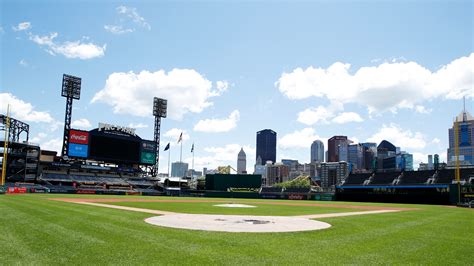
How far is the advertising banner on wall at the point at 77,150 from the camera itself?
80688 mm

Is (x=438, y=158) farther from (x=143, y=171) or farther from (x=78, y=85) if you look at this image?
(x=78, y=85)

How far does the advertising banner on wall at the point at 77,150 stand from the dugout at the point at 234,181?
1162 inches

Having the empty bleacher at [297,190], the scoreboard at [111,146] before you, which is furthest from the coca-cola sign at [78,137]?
the empty bleacher at [297,190]

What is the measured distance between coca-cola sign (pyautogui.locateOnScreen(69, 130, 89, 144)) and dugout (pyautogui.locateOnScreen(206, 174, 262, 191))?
1187 inches

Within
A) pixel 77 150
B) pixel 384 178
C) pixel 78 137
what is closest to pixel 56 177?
pixel 77 150

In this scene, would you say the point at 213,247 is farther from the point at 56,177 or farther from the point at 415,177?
the point at 56,177

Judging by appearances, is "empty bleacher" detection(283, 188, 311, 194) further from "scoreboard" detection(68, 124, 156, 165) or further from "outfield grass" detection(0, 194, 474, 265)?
"outfield grass" detection(0, 194, 474, 265)

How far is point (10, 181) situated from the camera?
244 feet

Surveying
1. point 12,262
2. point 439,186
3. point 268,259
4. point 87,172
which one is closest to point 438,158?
point 439,186

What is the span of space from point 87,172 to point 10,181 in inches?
689

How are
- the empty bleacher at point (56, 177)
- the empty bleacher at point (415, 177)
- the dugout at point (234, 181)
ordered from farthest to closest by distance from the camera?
the dugout at point (234, 181), the empty bleacher at point (56, 177), the empty bleacher at point (415, 177)

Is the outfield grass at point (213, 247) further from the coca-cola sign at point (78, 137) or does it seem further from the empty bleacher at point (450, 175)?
the coca-cola sign at point (78, 137)

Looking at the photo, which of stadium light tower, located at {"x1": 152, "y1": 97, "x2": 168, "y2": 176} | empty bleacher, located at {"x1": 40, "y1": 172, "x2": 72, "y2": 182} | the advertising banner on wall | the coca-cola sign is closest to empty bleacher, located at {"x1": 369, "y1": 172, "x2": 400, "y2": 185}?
stadium light tower, located at {"x1": 152, "y1": 97, "x2": 168, "y2": 176}

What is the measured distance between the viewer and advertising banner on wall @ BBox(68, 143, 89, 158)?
80.7m
